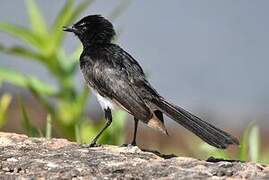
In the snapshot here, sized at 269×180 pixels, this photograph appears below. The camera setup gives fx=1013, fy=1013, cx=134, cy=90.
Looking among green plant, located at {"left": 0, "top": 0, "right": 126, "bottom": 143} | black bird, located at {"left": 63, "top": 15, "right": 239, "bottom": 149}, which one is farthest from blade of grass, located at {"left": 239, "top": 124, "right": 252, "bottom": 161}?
green plant, located at {"left": 0, "top": 0, "right": 126, "bottom": 143}

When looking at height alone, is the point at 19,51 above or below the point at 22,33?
below

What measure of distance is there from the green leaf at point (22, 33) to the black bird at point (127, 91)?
51cm

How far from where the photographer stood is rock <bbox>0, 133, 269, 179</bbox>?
16.8ft

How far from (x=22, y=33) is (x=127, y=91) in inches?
50.7

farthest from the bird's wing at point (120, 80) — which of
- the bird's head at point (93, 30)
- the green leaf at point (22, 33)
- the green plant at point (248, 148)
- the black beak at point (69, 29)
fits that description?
the green leaf at point (22, 33)

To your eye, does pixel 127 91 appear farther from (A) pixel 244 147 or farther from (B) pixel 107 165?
(B) pixel 107 165

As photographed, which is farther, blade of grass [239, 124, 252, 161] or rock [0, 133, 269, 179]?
blade of grass [239, 124, 252, 161]

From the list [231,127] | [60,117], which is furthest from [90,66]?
[231,127]

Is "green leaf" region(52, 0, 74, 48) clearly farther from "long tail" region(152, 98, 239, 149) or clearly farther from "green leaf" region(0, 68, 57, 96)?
"long tail" region(152, 98, 239, 149)

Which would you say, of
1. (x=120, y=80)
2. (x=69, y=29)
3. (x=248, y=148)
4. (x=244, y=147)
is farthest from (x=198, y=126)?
(x=69, y=29)

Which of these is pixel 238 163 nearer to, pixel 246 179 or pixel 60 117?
pixel 246 179

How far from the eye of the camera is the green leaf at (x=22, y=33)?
703 cm

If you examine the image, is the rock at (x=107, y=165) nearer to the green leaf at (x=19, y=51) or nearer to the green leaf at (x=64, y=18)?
the green leaf at (x=19, y=51)

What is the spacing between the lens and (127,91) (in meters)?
6.24
